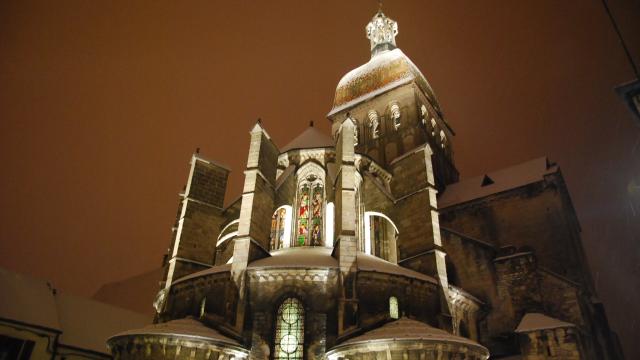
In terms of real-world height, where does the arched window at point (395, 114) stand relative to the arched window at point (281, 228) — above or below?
above

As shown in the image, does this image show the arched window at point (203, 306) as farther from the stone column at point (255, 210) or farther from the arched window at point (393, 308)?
the arched window at point (393, 308)

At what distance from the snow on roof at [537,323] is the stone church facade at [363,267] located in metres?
0.07

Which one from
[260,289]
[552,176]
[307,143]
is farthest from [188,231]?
[552,176]

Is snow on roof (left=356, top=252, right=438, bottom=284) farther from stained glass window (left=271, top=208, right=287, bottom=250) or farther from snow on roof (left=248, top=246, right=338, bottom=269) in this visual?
stained glass window (left=271, top=208, right=287, bottom=250)

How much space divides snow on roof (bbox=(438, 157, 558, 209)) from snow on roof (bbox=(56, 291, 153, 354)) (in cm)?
2261

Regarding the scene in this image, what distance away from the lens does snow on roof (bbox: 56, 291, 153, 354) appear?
2523 centimetres

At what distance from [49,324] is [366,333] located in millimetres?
17790

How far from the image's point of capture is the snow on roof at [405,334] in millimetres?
14703

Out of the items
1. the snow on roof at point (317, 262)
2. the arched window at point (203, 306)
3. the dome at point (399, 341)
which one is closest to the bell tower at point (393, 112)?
the snow on roof at point (317, 262)

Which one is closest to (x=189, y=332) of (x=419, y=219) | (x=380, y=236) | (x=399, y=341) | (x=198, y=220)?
(x=399, y=341)

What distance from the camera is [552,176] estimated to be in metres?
26.2

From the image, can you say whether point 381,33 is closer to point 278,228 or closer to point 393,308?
point 278,228

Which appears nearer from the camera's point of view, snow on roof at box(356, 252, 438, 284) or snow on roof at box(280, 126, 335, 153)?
snow on roof at box(356, 252, 438, 284)

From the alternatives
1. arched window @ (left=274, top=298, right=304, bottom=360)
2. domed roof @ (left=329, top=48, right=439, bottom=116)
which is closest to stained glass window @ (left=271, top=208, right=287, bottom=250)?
arched window @ (left=274, top=298, right=304, bottom=360)
